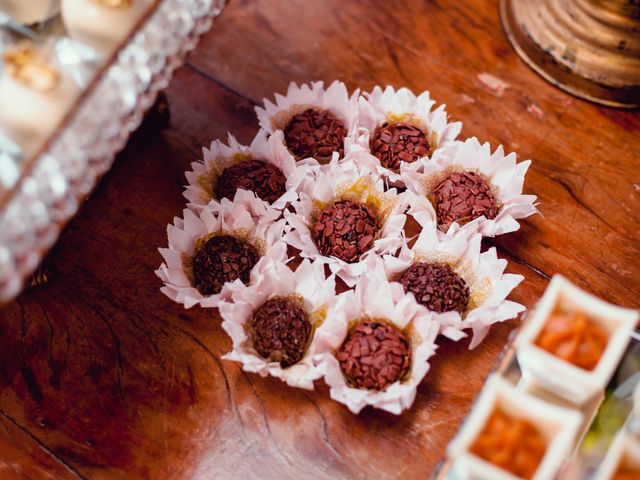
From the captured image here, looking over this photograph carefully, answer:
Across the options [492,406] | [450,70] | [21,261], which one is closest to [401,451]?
[492,406]

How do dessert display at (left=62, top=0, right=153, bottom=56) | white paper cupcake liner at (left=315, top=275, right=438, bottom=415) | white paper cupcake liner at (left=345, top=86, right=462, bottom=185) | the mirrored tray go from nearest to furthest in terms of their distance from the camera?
the mirrored tray < dessert display at (left=62, top=0, right=153, bottom=56) < white paper cupcake liner at (left=315, top=275, right=438, bottom=415) < white paper cupcake liner at (left=345, top=86, right=462, bottom=185)

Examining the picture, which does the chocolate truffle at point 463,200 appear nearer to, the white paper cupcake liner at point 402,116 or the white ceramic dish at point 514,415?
the white paper cupcake liner at point 402,116

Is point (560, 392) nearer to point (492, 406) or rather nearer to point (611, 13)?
point (492, 406)

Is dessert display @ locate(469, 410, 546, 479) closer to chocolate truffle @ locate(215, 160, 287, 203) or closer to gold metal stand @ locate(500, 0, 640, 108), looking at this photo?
chocolate truffle @ locate(215, 160, 287, 203)

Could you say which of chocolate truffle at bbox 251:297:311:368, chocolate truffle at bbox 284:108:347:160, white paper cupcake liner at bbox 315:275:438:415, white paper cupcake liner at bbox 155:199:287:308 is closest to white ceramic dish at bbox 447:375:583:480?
white paper cupcake liner at bbox 315:275:438:415

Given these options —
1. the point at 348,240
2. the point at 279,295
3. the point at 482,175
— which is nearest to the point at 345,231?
the point at 348,240
